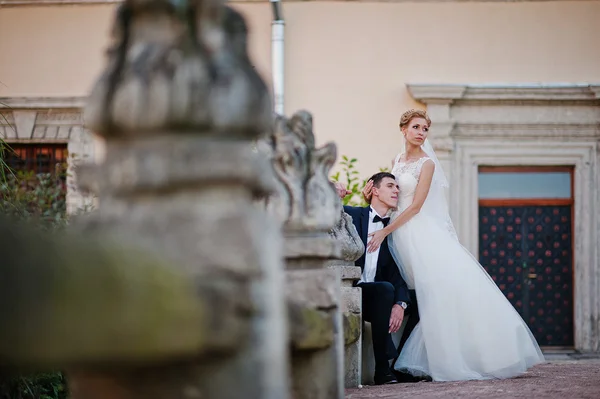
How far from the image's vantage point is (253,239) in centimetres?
278

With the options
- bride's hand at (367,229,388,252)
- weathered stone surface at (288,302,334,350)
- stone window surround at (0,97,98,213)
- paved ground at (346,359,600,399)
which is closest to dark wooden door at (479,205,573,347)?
stone window surround at (0,97,98,213)

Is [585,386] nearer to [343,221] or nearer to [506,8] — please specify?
[343,221]

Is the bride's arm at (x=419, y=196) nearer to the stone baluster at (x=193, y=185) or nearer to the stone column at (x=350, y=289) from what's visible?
the stone column at (x=350, y=289)

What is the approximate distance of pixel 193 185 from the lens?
108 inches

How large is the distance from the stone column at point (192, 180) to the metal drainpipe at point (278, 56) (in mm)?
10691

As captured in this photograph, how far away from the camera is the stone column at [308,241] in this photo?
4.36m

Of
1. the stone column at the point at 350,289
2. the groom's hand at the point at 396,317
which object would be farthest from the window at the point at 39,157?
the stone column at the point at 350,289

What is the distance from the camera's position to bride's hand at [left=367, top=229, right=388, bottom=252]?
8.41 meters

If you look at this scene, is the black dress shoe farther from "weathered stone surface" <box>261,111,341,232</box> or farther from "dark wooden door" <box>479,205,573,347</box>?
"dark wooden door" <box>479,205,573,347</box>

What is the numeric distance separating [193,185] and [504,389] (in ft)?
13.9

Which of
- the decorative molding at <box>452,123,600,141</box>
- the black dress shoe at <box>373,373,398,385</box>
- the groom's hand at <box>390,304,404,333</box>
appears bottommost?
the black dress shoe at <box>373,373,398,385</box>

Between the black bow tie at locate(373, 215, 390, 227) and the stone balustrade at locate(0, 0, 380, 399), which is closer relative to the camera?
the stone balustrade at locate(0, 0, 380, 399)

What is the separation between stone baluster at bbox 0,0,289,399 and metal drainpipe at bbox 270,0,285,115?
10.7 metres

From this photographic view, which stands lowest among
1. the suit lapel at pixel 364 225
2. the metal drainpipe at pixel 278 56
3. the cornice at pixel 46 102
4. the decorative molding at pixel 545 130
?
the suit lapel at pixel 364 225
